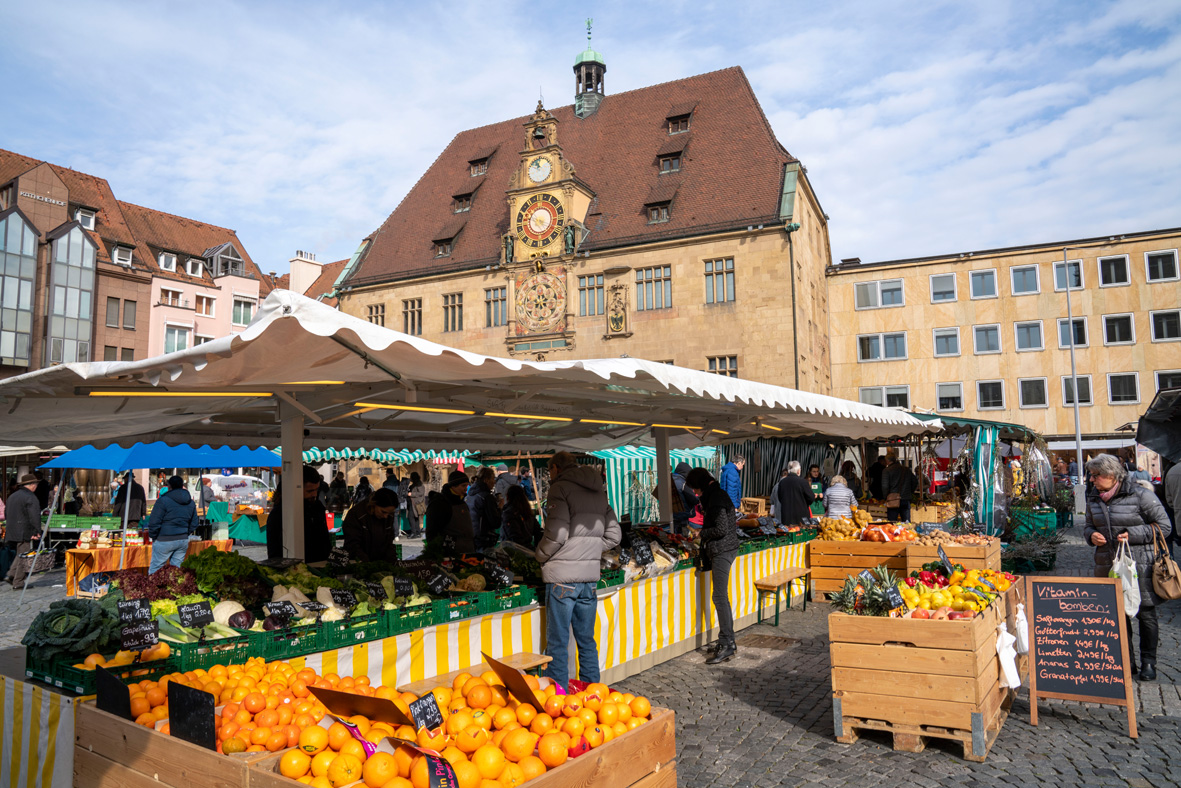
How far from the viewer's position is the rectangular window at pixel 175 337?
41906mm

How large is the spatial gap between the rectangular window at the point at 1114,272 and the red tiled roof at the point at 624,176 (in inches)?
598

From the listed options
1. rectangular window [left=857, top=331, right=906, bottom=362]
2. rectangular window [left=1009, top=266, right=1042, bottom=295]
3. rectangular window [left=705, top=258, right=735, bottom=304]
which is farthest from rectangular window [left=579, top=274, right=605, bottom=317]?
rectangular window [left=1009, top=266, right=1042, bottom=295]

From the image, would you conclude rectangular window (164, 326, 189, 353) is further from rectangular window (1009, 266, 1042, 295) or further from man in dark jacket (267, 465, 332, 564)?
rectangular window (1009, 266, 1042, 295)

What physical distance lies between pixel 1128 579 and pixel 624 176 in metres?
29.8

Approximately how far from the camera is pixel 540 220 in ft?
108

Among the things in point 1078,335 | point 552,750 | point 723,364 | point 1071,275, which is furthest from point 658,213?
point 552,750

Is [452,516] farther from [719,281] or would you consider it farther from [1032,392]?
[1032,392]

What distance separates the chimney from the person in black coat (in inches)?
1761

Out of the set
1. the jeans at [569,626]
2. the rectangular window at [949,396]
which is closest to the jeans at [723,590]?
the jeans at [569,626]

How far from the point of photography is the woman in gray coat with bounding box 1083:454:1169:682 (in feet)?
21.2

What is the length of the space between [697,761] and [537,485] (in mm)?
21864

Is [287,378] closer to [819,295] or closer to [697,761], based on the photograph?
[697,761]

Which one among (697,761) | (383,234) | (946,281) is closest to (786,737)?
(697,761)

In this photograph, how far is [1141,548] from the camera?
649 cm
